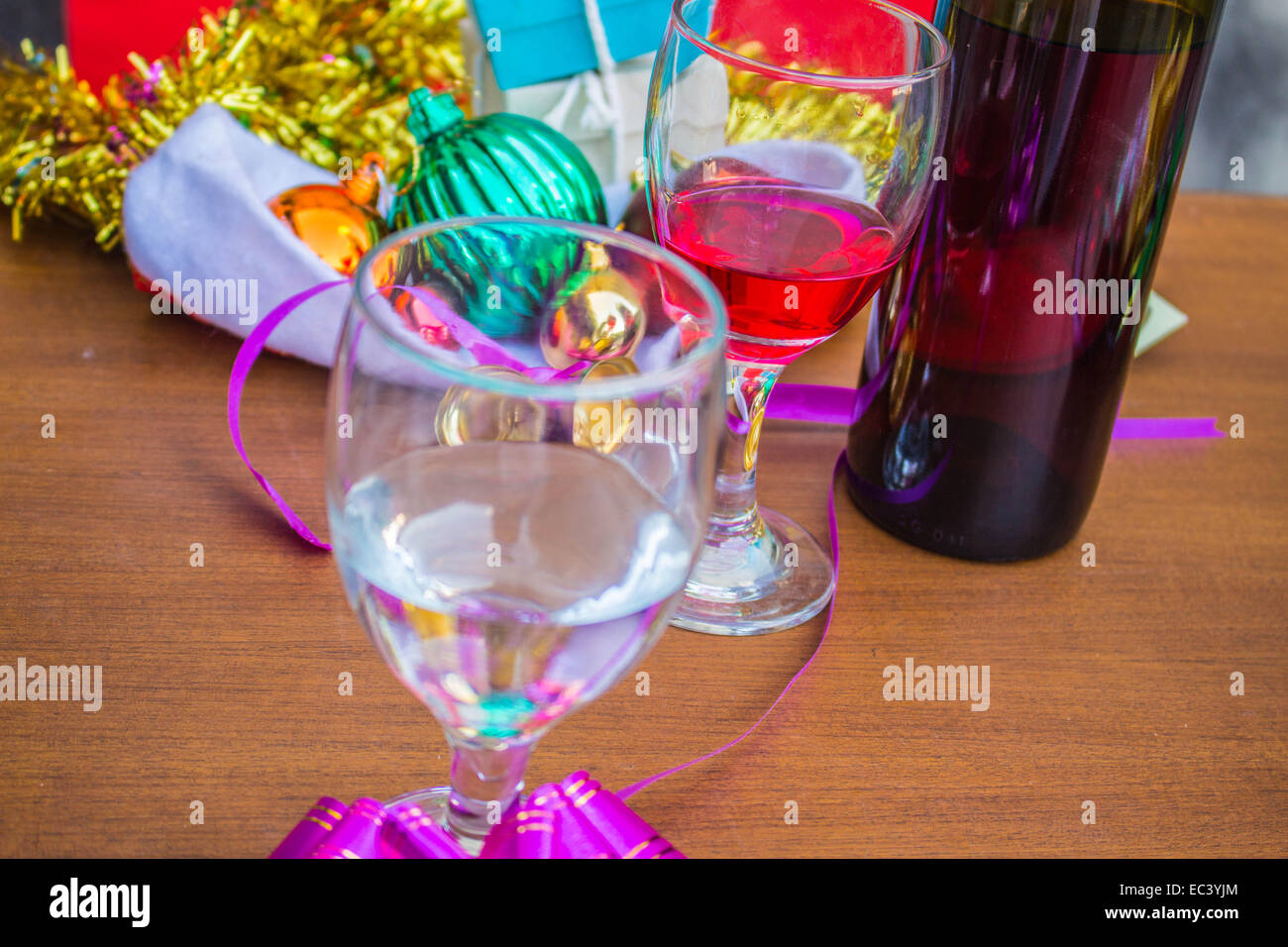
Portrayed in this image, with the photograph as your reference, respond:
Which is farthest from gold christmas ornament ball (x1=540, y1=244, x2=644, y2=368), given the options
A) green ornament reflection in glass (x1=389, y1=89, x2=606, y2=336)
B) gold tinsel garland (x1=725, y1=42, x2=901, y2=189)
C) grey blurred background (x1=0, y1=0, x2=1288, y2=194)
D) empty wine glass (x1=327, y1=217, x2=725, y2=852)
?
grey blurred background (x1=0, y1=0, x2=1288, y2=194)

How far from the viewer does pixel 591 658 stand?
0.87 feet

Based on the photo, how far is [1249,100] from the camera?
5.57ft

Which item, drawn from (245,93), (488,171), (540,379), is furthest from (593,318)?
(245,93)

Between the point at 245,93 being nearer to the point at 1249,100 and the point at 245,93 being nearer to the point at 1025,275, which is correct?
the point at 1025,275

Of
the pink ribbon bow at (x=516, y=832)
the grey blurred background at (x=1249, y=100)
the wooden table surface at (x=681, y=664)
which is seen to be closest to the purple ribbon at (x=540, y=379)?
the wooden table surface at (x=681, y=664)

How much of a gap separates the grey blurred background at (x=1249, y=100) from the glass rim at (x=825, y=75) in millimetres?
1456

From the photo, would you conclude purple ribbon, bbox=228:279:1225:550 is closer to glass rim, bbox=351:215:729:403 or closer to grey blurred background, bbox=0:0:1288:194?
glass rim, bbox=351:215:729:403

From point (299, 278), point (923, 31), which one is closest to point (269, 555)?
point (299, 278)

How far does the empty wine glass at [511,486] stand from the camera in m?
0.25

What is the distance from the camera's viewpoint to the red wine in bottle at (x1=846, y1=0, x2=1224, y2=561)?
397 millimetres

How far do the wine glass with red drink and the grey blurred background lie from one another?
1453mm

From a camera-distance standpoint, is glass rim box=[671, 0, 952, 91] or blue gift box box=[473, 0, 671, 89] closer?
glass rim box=[671, 0, 952, 91]

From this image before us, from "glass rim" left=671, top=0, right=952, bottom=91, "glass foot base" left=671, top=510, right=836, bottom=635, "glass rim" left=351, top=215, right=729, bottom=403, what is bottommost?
"glass foot base" left=671, top=510, right=836, bottom=635
